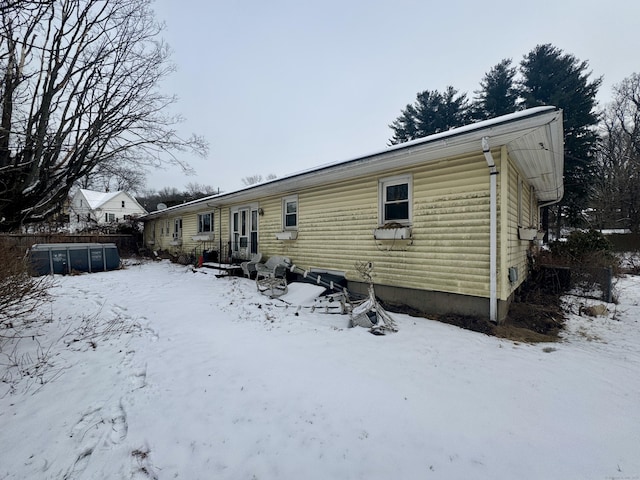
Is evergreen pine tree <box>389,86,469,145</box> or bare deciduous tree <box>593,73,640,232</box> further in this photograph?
evergreen pine tree <box>389,86,469,145</box>

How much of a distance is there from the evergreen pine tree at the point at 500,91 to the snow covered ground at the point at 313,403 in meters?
19.7

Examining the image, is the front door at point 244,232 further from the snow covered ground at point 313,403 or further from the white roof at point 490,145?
the snow covered ground at point 313,403

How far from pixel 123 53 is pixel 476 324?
9.25 m

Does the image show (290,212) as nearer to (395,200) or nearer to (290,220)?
(290,220)

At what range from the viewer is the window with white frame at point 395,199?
579 centimetres

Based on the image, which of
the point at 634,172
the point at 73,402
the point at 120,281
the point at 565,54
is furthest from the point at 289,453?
the point at 634,172

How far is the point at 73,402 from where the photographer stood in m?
2.60

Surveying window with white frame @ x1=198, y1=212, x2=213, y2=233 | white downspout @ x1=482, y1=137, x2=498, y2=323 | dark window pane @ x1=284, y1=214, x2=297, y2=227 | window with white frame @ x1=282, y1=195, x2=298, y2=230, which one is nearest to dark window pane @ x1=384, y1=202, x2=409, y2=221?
white downspout @ x1=482, y1=137, x2=498, y2=323

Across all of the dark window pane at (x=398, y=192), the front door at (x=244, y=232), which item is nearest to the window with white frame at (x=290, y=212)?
the front door at (x=244, y=232)

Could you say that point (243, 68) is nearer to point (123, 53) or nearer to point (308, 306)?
Result: point (123, 53)

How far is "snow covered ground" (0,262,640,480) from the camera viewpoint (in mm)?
1914

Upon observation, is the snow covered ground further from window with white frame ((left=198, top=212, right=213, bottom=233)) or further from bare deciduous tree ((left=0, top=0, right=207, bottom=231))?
window with white frame ((left=198, top=212, right=213, bottom=233))

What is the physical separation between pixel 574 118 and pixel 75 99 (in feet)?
76.3

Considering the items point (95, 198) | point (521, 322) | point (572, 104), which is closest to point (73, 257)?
point (521, 322)
